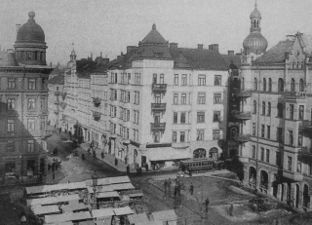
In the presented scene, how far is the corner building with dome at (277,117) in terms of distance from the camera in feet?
156

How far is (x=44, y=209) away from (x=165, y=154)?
97.4 ft

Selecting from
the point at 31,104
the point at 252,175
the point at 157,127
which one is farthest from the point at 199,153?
the point at 31,104

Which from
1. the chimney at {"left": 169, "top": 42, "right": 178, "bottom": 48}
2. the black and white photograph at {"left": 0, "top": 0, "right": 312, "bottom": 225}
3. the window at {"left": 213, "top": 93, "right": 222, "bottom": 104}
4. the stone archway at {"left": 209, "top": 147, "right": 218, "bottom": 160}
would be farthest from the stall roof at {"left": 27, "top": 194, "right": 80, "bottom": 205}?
the chimney at {"left": 169, "top": 42, "right": 178, "bottom": 48}

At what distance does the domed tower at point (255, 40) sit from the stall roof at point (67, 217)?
35600 millimetres

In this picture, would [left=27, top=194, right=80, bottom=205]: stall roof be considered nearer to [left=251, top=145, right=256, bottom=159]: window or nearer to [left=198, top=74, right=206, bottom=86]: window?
[left=251, top=145, right=256, bottom=159]: window

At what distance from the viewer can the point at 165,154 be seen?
2530 inches

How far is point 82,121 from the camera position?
3644 inches

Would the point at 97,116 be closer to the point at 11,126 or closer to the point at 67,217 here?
the point at 11,126

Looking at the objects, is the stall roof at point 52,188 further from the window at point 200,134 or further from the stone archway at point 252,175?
the window at point 200,134

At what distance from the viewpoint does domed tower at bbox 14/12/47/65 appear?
188ft

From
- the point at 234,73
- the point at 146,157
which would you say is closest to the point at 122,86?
the point at 146,157

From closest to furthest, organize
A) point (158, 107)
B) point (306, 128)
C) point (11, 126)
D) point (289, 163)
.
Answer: point (306, 128) → point (289, 163) → point (11, 126) → point (158, 107)

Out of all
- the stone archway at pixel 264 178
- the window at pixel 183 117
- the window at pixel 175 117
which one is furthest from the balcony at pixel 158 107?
the stone archway at pixel 264 178

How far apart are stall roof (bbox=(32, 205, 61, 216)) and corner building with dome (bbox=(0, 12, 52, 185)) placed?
18919 millimetres
